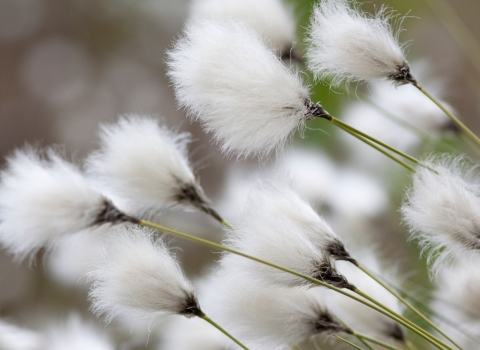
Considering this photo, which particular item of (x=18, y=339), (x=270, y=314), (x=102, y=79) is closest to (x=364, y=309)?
(x=270, y=314)

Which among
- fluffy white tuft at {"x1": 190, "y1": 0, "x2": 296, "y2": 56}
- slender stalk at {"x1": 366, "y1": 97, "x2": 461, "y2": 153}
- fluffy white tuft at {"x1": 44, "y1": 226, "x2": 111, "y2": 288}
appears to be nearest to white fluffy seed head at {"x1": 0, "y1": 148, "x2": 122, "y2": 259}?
fluffy white tuft at {"x1": 44, "y1": 226, "x2": 111, "y2": 288}

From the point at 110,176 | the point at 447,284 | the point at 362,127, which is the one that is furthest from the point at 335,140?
the point at 110,176

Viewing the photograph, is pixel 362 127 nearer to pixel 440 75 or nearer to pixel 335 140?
pixel 335 140

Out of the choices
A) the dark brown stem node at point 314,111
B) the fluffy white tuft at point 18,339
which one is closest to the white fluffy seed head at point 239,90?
the dark brown stem node at point 314,111

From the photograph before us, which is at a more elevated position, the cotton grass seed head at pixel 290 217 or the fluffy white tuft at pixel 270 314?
the cotton grass seed head at pixel 290 217

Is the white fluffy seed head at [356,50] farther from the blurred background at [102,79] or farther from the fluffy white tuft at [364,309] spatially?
the blurred background at [102,79]

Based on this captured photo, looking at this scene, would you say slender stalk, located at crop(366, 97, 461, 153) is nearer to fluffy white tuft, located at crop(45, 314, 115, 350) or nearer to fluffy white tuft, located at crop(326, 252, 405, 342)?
fluffy white tuft, located at crop(326, 252, 405, 342)

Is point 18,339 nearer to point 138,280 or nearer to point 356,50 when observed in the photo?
point 138,280
